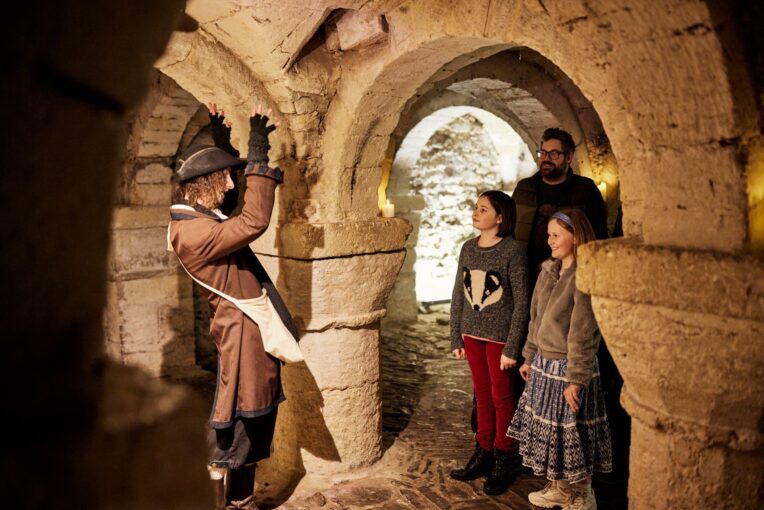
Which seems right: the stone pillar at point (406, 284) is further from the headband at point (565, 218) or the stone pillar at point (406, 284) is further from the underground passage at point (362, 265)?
the headband at point (565, 218)

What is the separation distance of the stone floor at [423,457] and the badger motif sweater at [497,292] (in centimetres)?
87

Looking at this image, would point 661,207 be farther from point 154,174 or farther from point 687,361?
point 154,174

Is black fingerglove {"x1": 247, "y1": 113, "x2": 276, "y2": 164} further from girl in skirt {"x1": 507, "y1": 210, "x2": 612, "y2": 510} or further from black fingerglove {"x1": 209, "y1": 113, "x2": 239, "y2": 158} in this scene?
girl in skirt {"x1": 507, "y1": 210, "x2": 612, "y2": 510}

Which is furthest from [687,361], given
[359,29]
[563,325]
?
[359,29]

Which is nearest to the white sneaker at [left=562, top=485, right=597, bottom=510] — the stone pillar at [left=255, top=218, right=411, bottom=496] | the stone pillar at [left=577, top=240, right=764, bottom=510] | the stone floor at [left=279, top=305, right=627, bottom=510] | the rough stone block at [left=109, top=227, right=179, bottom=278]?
the stone floor at [left=279, top=305, right=627, bottom=510]

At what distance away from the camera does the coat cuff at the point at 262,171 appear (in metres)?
2.72

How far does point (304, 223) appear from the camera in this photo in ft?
11.4

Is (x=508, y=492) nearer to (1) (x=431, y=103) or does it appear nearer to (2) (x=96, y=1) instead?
(2) (x=96, y=1)

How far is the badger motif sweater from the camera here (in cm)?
325

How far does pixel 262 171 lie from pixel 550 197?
1.75m

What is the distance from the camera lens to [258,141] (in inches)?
109

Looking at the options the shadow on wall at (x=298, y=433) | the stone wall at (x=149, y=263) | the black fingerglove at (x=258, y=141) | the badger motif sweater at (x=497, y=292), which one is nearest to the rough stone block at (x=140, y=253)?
the stone wall at (x=149, y=263)

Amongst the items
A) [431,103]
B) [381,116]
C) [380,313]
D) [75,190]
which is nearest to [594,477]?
[380,313]

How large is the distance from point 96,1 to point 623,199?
1.90 meters
